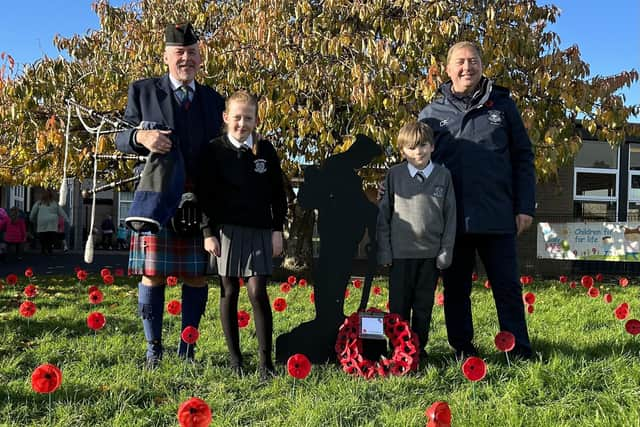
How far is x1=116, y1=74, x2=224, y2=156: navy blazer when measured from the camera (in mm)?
3117

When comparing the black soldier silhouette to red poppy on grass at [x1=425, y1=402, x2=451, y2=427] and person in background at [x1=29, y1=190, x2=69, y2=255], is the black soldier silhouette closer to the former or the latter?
red poppy on grass at [x1=425, y1=402, x2=451, y2=427]

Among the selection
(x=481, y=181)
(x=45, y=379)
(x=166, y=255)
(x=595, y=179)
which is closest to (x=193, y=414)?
(x=45, y=379)

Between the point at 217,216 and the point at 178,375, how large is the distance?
862 millimetres

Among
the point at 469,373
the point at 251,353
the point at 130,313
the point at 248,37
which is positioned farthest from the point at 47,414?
the point at 248,37

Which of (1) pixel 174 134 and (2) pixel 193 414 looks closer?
(2) pixel 193 414

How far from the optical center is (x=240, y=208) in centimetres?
300

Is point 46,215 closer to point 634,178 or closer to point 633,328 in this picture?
point 633,328

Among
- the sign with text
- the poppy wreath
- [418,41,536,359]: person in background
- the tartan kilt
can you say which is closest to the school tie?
the tartan kilt

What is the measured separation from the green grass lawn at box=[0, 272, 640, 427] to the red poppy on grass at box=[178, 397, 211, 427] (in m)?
0.49

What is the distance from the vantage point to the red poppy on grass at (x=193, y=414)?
1.84m

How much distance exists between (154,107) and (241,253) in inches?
37.3

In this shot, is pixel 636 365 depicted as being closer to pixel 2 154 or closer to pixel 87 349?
pixel 87 349

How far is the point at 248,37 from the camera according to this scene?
664 cm

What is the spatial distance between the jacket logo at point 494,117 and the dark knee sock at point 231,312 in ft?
5.64
